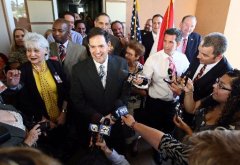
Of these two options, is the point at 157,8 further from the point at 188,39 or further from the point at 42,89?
the point at 42,89

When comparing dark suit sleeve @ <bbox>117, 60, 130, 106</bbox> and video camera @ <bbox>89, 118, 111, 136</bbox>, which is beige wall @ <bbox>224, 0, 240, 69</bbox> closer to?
dark suit sleeve @ <bbox>117, 60, 130, 106</bbox>

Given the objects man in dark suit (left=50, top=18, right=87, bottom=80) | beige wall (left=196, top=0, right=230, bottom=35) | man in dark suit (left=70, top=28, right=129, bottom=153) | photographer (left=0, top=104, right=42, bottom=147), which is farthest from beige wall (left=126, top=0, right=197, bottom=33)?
photographer (left=0, top=104, right=42, bottom=147)

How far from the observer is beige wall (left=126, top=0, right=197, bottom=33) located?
4699mm

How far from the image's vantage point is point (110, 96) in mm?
1822

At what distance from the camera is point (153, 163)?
2.24 meters

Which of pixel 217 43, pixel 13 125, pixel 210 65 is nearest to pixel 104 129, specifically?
pixel 13 125

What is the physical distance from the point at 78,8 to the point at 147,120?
4.71 m

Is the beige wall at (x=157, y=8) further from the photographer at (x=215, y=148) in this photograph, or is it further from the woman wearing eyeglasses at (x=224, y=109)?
the photographer at (x=215, y=148)

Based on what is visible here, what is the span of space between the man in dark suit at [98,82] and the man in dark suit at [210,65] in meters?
0.54

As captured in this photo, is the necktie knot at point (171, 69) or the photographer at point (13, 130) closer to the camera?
the photographer at point (13, 130)

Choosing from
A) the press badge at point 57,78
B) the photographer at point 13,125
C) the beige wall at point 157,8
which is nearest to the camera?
the photographer at point 13,125

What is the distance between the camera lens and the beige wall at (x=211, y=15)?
426 centimetres

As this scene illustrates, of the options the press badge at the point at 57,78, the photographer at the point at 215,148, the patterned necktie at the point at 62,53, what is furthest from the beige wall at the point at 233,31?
the photographer at the point at 215,148

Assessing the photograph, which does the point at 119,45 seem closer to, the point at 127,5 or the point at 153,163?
the point at 153,163
